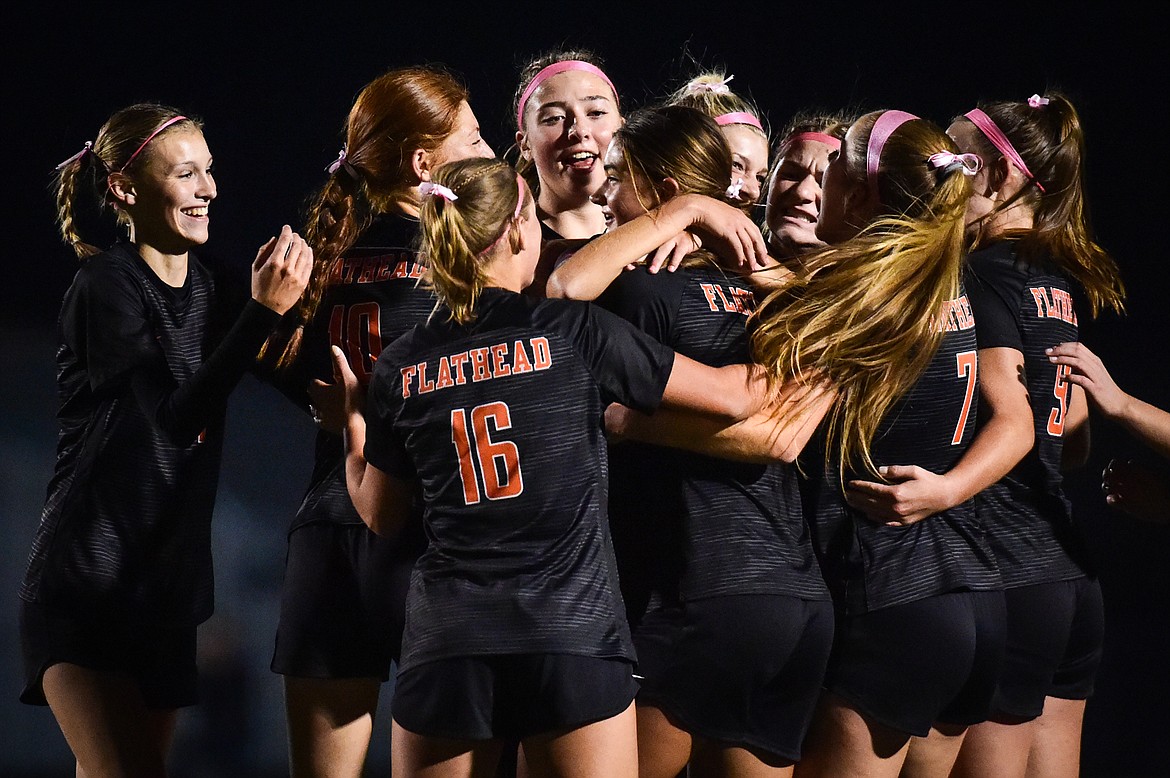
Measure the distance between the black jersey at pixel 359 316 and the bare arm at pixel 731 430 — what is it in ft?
1.69

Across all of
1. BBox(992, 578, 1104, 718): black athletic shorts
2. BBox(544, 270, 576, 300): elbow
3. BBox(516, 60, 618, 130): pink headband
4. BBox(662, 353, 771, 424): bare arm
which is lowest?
BBox(992, 578, 1104, 718): black athletic shorts

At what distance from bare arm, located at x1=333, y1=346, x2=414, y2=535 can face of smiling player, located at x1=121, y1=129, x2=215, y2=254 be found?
53 centimetres

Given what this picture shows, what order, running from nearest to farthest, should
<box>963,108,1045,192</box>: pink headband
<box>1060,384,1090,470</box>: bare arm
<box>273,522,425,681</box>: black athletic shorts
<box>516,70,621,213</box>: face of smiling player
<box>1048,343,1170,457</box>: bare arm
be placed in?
<box>273,522,425,681</box>: black athletic shorts → <box>1048,343,1170,457</box>: bare arm → <box>963,108,1045,192</box>: pink headband → <box>1060,384,1090,470</box>: bare arm → <box>516,70,621,213</box>: face of smiling player

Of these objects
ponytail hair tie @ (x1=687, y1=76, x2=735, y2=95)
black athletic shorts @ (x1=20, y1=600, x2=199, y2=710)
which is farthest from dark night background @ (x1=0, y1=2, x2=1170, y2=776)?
black athletic shorts @ (x1=20, y1=600, x2=199, y2=710)

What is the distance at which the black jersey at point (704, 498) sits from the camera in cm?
194

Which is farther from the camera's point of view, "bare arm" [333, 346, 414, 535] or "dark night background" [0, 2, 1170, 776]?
"dark night background" [0, 2, 1170, 776]

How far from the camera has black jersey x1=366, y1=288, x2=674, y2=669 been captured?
1.71m

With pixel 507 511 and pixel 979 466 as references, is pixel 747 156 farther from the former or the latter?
pixel 507 511

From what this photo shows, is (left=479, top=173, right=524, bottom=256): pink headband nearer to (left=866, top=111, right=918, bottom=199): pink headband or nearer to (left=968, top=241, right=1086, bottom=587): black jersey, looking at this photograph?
(left=866, top=111, right=918, bottom=199): pink headband

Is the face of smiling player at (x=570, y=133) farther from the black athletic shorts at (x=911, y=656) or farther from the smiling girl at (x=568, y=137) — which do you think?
the black athletic shorts at (x=911, y=656)

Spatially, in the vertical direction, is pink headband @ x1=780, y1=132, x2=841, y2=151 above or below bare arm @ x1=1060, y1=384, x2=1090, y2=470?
above

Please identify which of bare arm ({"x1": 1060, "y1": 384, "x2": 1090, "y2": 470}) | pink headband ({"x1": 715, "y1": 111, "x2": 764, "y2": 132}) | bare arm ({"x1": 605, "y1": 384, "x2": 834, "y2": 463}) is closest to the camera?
bare arm ({"x1": 605, "y1": 384, "x2": 834, "y2": 463})

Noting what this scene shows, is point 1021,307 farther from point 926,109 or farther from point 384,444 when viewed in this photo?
point 926,109

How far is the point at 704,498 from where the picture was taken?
77.7 inches
